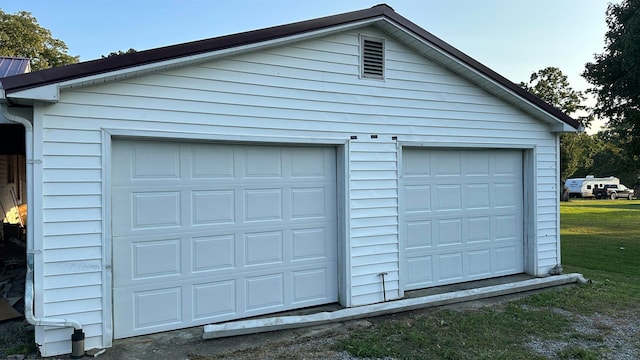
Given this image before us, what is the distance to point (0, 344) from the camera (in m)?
4.26

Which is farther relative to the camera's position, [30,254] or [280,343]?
[280,343]

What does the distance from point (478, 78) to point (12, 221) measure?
1221 cm

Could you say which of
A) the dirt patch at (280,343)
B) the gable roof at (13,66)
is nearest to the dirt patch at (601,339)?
the dirt patch at (280,343)

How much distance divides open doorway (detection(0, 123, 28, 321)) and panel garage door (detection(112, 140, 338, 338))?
144 cm

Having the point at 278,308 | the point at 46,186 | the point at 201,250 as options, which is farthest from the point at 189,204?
the point at 278,308

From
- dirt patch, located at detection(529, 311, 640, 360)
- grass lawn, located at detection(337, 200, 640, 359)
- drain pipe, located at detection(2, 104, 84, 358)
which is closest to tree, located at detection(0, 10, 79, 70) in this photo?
drain pipe, located at detection(2, 104, 84, 358)

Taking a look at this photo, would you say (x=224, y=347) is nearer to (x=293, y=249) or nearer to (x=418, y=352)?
(x=293, y=249)

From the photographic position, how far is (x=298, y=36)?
16.9ft

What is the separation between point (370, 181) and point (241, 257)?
198 centimetres

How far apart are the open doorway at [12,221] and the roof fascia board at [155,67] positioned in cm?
103

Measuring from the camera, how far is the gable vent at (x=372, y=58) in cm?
579

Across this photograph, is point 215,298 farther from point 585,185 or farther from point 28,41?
point 585,185

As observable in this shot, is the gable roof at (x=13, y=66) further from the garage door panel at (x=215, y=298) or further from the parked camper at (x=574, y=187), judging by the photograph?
the parked camper at (x=574, y=187)

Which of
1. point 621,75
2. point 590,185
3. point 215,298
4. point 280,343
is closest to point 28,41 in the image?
point 215,298
